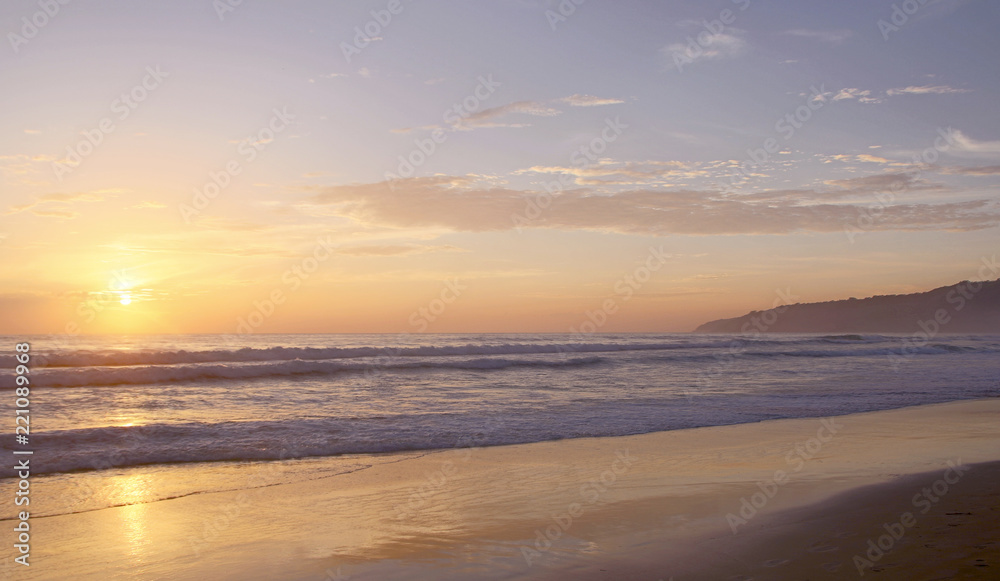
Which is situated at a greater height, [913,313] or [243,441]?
[243,441]

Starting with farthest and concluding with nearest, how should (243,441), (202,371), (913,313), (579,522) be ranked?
(913,313) → (202,371) → (243,441) → (579,522)

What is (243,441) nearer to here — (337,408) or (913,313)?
(337,408)

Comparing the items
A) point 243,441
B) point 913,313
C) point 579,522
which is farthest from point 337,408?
point 913,313

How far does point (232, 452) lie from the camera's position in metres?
9.71

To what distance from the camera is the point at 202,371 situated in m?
24.1

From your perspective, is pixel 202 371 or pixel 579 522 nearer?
pixel 579 522

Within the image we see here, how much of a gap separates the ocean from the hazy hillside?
4529 inches

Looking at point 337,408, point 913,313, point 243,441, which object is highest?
point 243,441

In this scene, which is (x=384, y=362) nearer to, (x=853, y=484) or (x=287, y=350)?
(x=287, y=350)

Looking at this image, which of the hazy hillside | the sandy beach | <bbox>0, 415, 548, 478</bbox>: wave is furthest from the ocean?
the hazy hillside

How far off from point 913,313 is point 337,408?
143 m

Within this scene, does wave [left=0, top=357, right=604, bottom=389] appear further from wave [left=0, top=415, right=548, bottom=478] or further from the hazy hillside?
the hazy hillside

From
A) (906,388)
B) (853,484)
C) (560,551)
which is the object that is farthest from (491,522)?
(906,388)

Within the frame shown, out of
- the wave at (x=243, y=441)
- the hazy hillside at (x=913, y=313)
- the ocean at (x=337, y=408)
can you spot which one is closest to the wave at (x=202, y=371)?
the ocean at (x=337, y=408)
